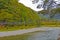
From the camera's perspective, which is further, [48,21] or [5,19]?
[48,21]

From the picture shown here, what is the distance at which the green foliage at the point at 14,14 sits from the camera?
39.0 metres

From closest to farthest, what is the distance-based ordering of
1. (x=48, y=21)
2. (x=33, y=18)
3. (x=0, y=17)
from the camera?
(x=0, y=17) → (x=33, y=18) → (x=48, y=21)

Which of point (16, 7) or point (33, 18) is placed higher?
point (16, 7)

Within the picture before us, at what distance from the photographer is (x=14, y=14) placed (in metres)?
40.4

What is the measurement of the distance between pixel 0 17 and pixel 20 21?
5.22 meters

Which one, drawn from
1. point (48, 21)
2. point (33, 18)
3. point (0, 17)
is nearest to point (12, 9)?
point (0, 17)

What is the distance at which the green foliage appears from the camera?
128 ft

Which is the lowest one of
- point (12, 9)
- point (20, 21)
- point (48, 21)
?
point (48, 21)

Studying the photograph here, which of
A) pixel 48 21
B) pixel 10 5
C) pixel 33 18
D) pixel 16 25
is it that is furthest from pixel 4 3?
pixel 48 21

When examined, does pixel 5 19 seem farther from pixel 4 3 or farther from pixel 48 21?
pixel 48 21

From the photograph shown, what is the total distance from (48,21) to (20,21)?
20.2 m

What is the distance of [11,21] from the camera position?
39.2 m

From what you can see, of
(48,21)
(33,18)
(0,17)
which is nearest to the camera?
(0,17)

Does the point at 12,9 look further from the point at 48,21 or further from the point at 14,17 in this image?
the point at 48,21
